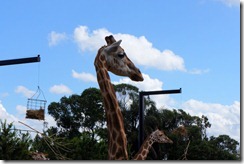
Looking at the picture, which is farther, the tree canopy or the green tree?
the tree canopy

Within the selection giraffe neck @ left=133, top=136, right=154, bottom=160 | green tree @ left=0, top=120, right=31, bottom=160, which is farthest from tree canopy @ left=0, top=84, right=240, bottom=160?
giraffe neck @ left=133, top=136, right=154, bottom=160

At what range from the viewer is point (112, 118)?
523 centimetres

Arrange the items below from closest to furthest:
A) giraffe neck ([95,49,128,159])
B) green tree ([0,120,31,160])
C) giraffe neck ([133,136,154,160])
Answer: giraffe neck ([95,49,128,159]) → giraffe neck ([133,136,154,160]) → green tree ([0,120,31,160])

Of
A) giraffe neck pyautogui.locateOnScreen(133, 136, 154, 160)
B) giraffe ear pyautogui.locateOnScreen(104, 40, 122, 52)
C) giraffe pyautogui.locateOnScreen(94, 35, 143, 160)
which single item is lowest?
giraffe neck pyautogui.locateOnScreen(133, 136, 154, 160)

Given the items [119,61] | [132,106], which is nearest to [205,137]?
[132,106]

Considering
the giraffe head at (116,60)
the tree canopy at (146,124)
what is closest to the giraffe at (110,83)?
the giraffe head at (116,60)

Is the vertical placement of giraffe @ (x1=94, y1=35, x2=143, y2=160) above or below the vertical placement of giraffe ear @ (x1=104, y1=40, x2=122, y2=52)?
below

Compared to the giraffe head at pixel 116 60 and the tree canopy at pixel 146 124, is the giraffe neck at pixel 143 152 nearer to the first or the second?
the giraffe head at pixel 116 60

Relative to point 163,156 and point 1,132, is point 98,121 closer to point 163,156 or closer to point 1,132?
point 163,156

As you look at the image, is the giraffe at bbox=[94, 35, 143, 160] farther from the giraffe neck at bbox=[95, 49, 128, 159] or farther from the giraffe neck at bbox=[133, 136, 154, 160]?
the giraffe neck at bbox=[133, 136, 154, 160]

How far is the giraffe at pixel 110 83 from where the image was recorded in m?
5.10

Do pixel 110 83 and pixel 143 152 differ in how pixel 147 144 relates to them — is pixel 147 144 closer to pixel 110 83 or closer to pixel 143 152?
pixel 143 152

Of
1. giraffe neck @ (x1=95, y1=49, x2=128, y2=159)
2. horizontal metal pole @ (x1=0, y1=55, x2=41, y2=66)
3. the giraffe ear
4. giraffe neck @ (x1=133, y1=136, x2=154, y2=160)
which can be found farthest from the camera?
giraffe neck @ (x1=133, y1=136, x2=154, y2=160)

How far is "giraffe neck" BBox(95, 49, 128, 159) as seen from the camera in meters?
5.07
